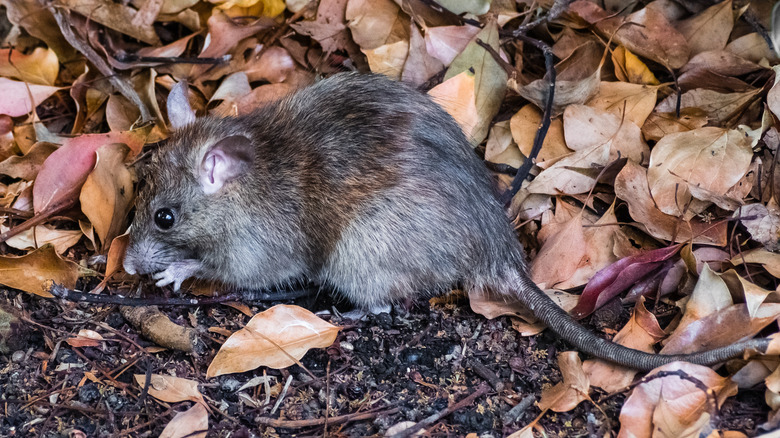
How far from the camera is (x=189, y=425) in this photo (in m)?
3.02

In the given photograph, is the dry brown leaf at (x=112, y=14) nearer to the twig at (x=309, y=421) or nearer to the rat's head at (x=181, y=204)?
the rat's head at (x=181, y=204)

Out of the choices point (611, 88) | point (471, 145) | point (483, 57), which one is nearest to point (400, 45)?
point (483, 57)

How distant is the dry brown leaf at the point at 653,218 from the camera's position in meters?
3.64

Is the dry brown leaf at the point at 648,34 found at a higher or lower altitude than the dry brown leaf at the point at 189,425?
higher

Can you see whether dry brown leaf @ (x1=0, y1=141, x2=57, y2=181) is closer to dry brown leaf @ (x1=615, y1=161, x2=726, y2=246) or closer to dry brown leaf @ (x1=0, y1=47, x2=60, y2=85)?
dry brown leaf @ (x1=0, y1=47, x2=60, y2=85)

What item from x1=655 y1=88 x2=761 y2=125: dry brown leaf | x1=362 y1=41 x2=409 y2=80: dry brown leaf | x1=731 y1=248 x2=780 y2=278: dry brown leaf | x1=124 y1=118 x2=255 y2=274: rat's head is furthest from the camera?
x1=362 y1=41 x2=409 y2=80: dry brown leaf

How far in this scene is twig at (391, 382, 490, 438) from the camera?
3012mm

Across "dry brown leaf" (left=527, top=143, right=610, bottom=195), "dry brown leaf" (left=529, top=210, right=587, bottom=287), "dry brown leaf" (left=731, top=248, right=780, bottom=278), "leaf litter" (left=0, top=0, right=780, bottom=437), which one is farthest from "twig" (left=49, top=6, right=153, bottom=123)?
"dry brown leaf" (left=731, top=248, right=780, bottom=278)

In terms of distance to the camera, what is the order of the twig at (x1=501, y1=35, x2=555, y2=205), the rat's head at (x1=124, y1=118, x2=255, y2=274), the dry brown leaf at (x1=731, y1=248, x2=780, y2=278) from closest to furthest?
the dry brown leaf at (x1=731, y1=248, x2=780, y2=278), the rat's head at (x1=124, y1=118, x2=255, y2=274), the twig at (x1=501, y1=35, x2=555, y2=205)

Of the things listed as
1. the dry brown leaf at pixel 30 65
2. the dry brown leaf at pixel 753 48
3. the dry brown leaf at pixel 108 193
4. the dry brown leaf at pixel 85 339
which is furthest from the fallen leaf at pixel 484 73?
the dry brown leaf at pixel 30 65

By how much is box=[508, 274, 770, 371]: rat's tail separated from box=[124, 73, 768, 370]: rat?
0.5 inches

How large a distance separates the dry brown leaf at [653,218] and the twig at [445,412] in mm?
1214

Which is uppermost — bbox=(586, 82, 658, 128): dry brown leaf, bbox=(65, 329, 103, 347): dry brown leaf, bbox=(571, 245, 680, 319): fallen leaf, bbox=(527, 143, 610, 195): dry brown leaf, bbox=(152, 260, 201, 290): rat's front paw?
bbox=(586, 82, 658, 128): dry brown leaf

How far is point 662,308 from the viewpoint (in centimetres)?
358
